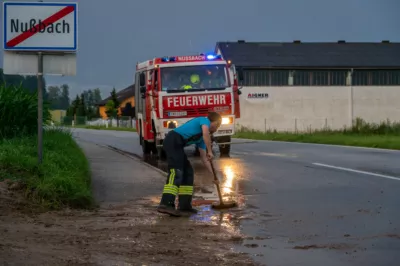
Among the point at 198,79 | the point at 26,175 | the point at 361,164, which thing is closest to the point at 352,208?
the point at 26,175

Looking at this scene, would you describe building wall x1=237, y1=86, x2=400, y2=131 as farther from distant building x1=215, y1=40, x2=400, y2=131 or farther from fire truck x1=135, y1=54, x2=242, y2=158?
fire truck x1=135, y1=54, x2=242, y2=158

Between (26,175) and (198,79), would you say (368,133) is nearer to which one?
(198,79)

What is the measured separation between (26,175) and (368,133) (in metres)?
32.4

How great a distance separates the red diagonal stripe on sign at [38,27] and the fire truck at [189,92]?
913cm

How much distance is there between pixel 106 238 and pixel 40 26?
4.29m

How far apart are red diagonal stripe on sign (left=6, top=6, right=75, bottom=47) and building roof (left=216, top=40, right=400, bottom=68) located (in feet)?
192

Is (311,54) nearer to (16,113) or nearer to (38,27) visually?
(16,113)

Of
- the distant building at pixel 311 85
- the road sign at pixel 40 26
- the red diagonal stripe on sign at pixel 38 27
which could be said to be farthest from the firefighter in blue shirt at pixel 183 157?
the distant building at pixel 311 85

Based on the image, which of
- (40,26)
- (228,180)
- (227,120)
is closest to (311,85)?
(227,120)

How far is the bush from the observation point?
1410cm

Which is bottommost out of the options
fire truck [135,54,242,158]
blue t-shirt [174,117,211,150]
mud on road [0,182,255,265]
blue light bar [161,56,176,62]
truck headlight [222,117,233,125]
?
mud on road [0,182,255,265]

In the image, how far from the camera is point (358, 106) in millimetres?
68938

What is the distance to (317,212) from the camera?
31.2 feet

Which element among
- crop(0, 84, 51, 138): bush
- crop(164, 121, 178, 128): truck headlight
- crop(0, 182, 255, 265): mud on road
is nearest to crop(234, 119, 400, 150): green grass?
crop(164, 121, 178, 128): truck headlight
